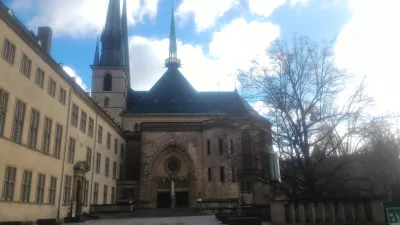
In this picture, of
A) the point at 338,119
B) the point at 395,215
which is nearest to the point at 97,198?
the point at 338,119

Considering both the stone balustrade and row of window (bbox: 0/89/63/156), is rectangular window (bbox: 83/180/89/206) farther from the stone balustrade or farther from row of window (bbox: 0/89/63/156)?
the stone balustrade

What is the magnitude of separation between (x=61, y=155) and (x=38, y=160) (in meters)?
3.41

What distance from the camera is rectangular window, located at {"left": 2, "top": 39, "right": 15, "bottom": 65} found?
1711 centimetres

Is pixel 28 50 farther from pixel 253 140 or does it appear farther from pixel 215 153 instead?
pixel 215 153

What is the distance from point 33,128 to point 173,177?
22.8m

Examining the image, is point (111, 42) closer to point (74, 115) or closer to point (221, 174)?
point (221, 174)

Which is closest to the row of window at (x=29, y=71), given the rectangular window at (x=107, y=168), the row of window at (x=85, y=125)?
the row of window at (x=85, y=125)

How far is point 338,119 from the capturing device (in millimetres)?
17047

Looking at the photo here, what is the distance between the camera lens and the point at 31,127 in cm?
1991

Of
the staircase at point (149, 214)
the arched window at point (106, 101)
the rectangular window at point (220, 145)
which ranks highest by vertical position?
the arched window at point (106, 101)

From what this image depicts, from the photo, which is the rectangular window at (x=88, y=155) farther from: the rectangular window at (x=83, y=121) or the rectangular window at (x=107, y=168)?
the rectangular window at (x=107, y=168)

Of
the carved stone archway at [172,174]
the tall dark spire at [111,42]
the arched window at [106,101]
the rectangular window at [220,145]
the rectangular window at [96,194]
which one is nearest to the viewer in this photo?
the rectangular window at [96,194]

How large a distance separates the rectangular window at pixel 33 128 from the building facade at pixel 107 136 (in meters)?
0.06

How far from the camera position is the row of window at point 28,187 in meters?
17.2
